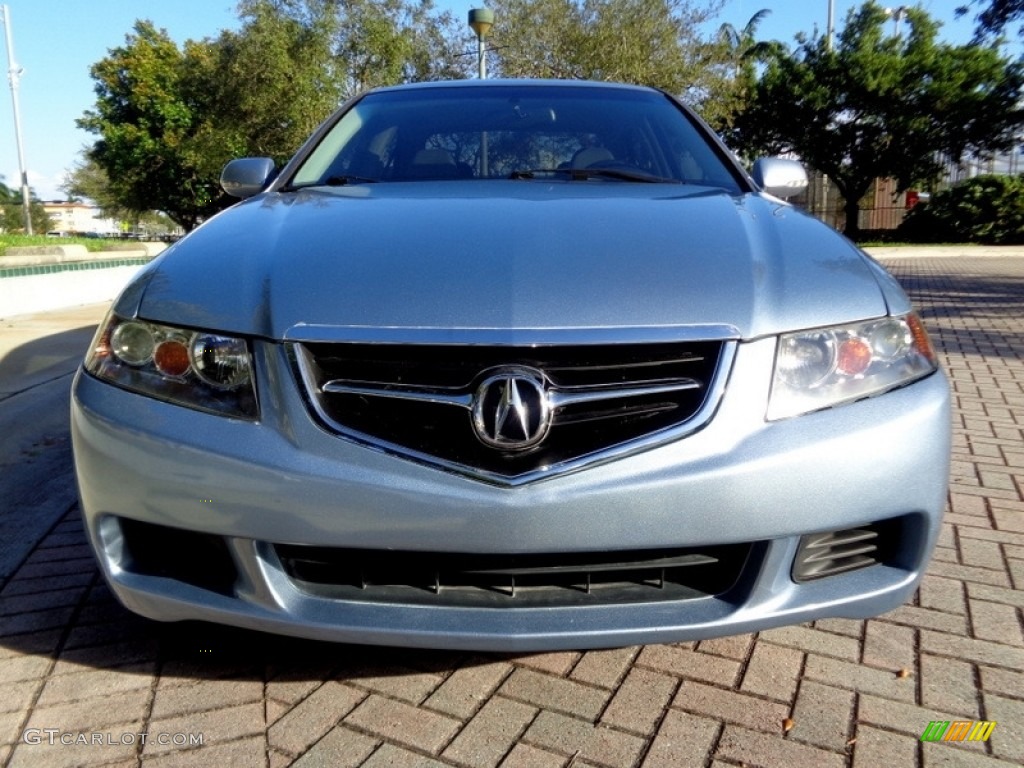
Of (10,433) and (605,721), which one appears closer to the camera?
(605,721)

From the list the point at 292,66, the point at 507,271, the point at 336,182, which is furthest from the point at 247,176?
the point at 292,66

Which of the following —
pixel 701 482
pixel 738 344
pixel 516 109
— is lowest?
pixel 701 482

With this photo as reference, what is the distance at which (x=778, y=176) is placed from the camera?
3.05m

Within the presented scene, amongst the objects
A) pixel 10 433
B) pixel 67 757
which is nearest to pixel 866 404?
pixel 67 757

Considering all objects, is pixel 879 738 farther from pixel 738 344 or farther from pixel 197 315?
pixel 197 315

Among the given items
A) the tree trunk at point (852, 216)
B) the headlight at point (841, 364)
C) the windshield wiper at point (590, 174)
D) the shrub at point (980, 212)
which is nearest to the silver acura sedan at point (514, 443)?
the headlight at point (841, 364)

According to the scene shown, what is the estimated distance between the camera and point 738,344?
1.80 m

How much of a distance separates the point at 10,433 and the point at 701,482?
13.2 feet

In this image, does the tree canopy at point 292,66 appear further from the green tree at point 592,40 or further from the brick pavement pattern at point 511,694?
the brick pavement pattern at point 511,694

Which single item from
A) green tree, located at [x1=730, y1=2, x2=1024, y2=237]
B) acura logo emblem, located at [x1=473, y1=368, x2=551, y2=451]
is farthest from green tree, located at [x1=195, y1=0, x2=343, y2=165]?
acura logo emblem, located at [x1=473, y1=368, x2=551, y2=451]

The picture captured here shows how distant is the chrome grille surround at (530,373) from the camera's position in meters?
1.74

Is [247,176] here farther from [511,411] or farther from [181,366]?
[511,411]

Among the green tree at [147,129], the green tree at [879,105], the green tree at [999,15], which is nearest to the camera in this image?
the green tree at [999,15]

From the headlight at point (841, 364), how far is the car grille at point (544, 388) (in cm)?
15
